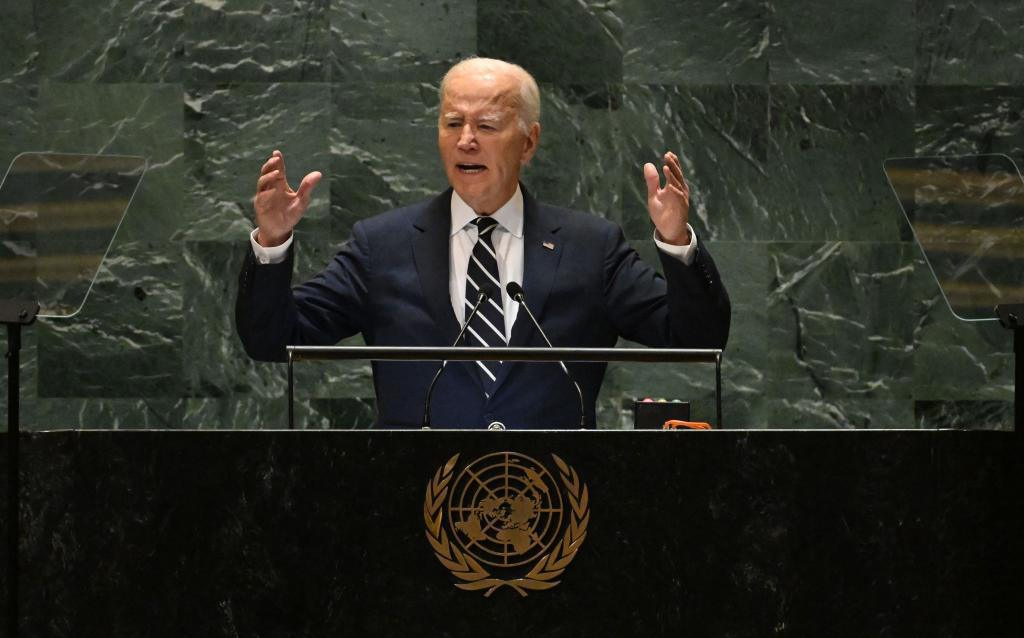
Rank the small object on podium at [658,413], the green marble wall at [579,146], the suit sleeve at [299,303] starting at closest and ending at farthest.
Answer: the suit sleeve at [299,303]
the small object on podium at [658,413]
the green marble wall at [579,146]

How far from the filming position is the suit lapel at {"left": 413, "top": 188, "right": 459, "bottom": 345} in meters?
3.33

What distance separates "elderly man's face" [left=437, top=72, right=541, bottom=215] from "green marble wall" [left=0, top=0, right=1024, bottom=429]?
148 cm

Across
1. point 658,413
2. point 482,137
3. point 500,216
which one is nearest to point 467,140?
point 482,137

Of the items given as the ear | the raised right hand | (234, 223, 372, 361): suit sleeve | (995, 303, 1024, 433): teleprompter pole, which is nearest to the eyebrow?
the ear

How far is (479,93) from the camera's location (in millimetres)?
3512

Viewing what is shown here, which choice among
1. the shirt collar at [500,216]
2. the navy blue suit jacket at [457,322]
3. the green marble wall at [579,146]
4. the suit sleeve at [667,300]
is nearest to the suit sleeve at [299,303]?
the navy blue suit jacket at [457,322]

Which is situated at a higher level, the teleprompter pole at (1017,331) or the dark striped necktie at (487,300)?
the teleprompter pole at (1017,331)
